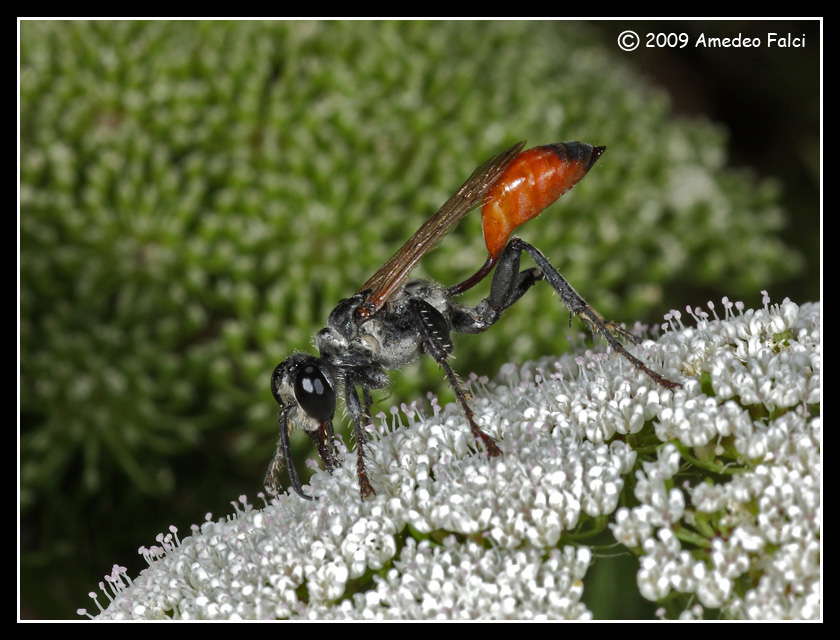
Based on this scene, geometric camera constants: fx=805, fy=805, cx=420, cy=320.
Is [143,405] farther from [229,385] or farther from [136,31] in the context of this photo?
[136,31]

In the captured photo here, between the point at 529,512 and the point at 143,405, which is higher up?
the point at 143,405

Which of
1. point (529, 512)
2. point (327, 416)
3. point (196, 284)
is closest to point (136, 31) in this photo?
point (196, 284)

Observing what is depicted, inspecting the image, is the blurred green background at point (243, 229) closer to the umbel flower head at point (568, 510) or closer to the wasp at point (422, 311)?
the wasp at point (422, 311)

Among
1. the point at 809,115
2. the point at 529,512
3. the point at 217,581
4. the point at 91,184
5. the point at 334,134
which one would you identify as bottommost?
the point at 217,581

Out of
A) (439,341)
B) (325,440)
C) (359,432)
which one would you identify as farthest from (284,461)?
(439,341)

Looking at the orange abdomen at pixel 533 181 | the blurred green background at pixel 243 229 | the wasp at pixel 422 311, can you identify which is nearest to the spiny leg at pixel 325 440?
the wasp at pixel 422 311

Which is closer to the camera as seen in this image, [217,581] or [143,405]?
[217,581]

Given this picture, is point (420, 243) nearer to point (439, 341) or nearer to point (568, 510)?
point (439, 341)
